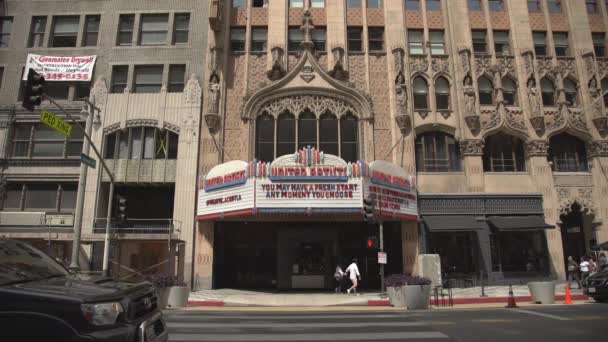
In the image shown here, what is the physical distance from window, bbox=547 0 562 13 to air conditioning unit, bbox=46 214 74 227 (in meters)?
36.3

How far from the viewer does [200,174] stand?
25.8 m

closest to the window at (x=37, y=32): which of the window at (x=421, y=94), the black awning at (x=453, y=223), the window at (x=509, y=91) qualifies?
the window at (x=421, y=94)

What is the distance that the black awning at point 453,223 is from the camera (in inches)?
966

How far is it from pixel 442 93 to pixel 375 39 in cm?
602

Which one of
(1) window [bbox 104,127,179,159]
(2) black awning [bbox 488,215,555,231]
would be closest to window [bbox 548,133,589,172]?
(2) black awning [bbox 488,215,555,231]

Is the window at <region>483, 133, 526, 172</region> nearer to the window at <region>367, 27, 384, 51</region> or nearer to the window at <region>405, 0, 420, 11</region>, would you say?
the window at <region>367, 27, 384, 51</region>

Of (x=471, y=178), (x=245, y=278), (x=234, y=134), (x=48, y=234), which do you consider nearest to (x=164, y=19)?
(x=234, y=134)

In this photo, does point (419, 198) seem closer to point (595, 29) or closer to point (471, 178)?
point (471, 178)

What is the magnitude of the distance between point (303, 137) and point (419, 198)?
8437mm

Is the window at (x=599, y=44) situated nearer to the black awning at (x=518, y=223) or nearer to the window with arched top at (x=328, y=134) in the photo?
the black awning at (x=518, y=223)

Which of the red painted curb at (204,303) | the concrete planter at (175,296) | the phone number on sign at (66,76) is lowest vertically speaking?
the red painted curb at (204,303)

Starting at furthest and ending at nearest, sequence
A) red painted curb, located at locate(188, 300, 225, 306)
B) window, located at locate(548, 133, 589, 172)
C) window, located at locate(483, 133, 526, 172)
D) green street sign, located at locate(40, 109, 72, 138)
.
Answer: window, located at locate(548, 133, 589, 172), window, located at locate(483, 133, 526, 172), red painted curb, located at locate(188, 300, 225, 306), green street sign, located at locate(40, 109, 72, 138)

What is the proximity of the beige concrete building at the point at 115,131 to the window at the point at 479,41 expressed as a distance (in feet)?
62.5

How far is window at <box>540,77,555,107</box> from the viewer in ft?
92.8
